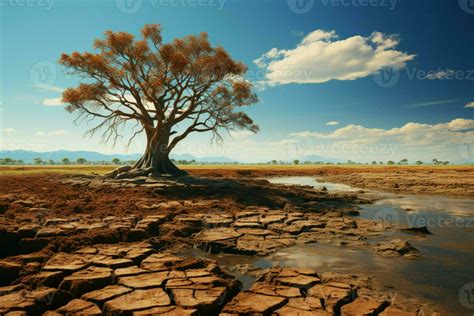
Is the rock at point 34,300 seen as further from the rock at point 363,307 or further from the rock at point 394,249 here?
the rock at point 394,249

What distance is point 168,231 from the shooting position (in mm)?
7820

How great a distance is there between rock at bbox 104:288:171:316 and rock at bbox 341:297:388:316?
219cm

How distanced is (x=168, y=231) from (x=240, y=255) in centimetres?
234

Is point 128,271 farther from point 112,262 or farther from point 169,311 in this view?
point 169,311

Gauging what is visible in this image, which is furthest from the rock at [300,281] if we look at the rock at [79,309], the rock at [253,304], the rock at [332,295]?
the rock at [79,309]

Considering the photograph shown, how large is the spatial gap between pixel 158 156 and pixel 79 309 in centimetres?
1795

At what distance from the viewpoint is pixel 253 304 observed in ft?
12.4

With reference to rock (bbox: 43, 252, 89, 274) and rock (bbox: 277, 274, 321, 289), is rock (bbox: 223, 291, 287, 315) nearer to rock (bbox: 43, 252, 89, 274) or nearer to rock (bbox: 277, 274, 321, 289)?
rock (bbox: 277, 274, 321, 289)

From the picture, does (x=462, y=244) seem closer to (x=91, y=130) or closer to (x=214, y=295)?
(x=214, y=295)

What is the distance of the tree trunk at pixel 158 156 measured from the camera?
20891mm

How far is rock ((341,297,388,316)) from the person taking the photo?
362 centimetres

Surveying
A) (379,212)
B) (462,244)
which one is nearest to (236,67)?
(379,212)

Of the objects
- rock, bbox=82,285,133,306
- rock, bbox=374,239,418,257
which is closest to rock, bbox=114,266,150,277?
rock, bbox=82,285,133,306

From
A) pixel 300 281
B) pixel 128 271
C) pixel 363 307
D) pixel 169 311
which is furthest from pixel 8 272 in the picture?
pixel 363 307
